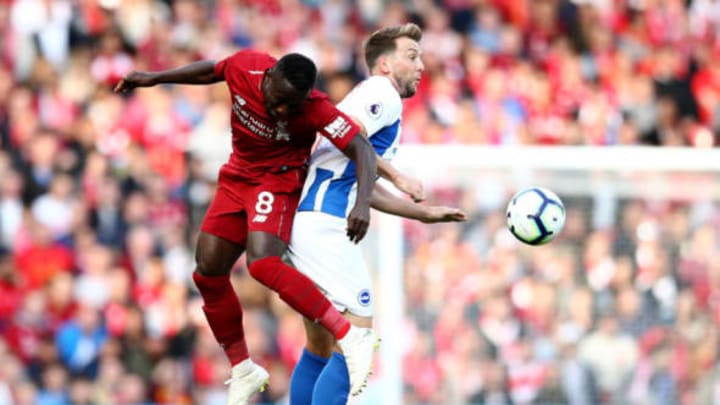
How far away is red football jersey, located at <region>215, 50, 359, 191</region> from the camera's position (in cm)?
712

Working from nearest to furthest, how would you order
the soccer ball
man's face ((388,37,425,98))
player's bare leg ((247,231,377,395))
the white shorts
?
1. player's bare leg ((247,231,377,395))
2. the white shorts
3. man's face ((388,37,425,98))
4. the soccer ball

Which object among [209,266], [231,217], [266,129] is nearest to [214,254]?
[209,266]

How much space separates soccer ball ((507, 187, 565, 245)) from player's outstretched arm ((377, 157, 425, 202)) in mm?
819

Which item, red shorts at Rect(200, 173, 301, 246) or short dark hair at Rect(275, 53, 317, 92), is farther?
red shorts at Rect(200, 173, 301, 246)

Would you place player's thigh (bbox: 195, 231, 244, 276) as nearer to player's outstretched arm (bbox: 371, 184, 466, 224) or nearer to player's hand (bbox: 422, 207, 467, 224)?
player's outstretched arm (bbox: 371, 184, 466, 224)

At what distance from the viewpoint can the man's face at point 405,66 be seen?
7.69 m

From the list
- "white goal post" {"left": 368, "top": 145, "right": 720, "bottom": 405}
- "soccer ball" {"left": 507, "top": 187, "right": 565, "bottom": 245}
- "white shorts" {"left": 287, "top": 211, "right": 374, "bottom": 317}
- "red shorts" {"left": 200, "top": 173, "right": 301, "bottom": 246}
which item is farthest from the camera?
"white goal post" {"left": 368, "top": 145, "right": 720, "bottom": 405}

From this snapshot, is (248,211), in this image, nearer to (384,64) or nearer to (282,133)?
(282,133)

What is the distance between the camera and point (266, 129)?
7.25 metres

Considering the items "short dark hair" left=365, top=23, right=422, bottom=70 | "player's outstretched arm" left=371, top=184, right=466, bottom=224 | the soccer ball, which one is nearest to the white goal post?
the soccer ball

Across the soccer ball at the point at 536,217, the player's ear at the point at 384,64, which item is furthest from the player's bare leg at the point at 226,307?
the soccer ball at the point at 536,217

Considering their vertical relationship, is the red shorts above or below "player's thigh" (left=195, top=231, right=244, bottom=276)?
above

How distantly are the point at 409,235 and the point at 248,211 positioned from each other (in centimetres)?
393

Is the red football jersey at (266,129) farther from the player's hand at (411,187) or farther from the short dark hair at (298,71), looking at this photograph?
the player's hand at (411,187)
